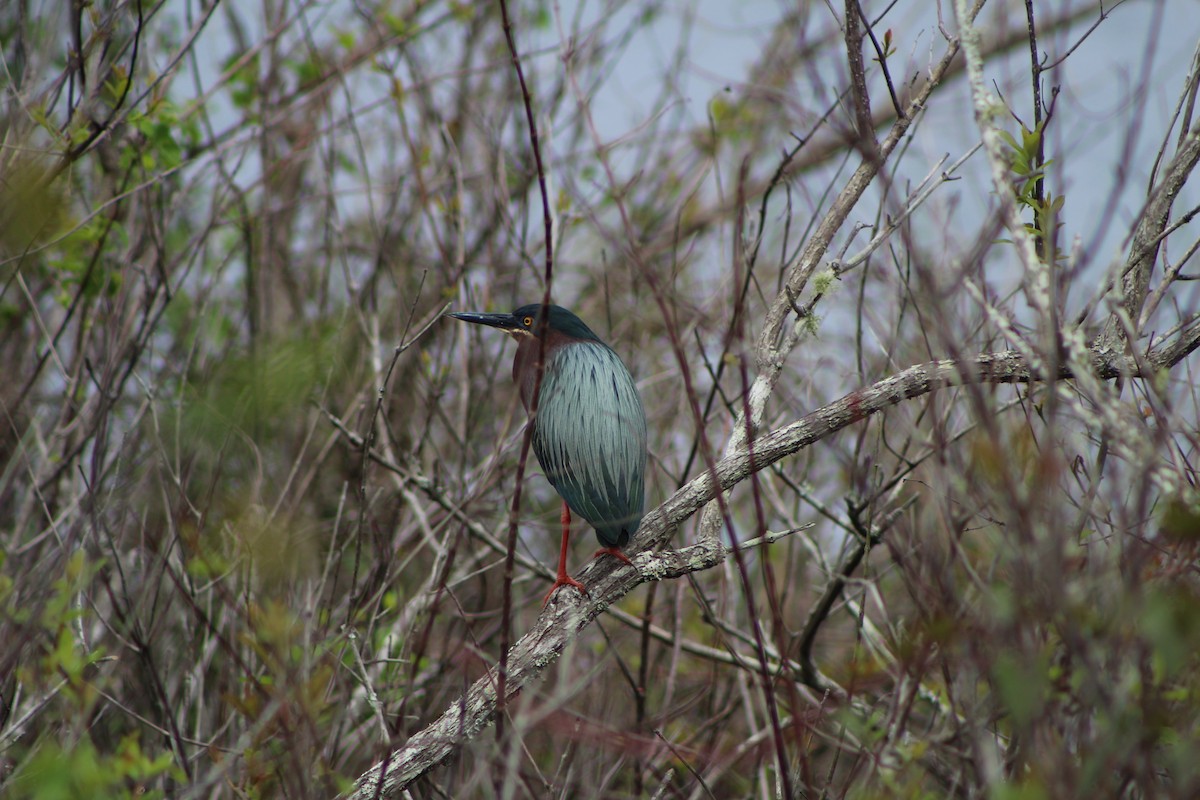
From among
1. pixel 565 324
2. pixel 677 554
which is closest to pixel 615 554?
pixel 677 554

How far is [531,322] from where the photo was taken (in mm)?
4504

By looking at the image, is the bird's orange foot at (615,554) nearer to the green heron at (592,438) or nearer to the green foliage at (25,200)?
the green heron at (592,438)

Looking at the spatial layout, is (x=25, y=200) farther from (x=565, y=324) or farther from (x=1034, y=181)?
(x=1034, y=181)

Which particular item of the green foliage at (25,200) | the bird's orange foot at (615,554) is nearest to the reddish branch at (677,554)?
the bird's orange foot at (615,554)

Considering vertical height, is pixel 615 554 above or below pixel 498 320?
below

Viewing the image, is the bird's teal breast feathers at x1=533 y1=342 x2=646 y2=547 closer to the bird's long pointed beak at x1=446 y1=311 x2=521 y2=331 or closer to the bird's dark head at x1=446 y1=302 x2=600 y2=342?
the bird's dark head at x1=446 y1=302 x2=600 y2=342

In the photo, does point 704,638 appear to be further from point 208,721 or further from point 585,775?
point 208,721

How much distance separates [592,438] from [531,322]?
2.89ft

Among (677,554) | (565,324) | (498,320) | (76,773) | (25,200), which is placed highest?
(25,200)

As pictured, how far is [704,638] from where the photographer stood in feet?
18.2

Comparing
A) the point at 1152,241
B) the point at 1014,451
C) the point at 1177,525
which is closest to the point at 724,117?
the point at 1152,241

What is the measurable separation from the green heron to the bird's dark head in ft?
0.19

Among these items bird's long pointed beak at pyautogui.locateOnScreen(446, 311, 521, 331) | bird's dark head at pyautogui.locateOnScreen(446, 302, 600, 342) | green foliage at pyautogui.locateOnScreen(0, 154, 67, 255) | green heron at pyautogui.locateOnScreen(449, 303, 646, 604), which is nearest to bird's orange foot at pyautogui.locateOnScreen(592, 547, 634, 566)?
green heron at pyautogui.locateOnScreen(449, 303, 646, 604)

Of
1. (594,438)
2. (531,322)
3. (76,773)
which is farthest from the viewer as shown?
(531,322)
